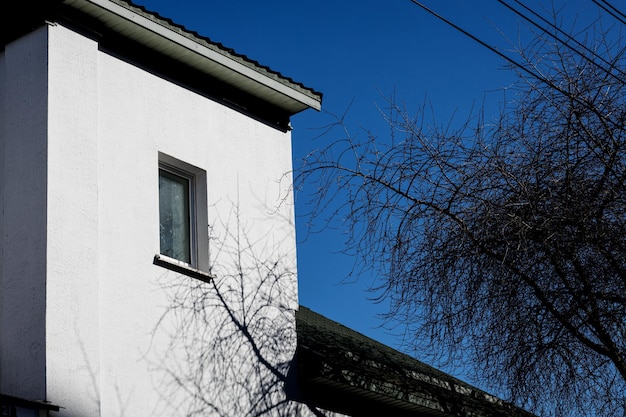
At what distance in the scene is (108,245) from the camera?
1126 centimetres

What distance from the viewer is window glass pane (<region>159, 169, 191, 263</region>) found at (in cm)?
1242

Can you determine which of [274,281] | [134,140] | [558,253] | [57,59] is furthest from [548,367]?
[57,59]

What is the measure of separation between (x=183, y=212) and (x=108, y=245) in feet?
5.53

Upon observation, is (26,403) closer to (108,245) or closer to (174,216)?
(108,245)

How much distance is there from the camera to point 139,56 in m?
12.5

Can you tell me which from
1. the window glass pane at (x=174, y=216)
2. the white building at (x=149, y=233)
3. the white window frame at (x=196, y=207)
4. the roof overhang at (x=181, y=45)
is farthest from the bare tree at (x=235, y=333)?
the roof overhang at (x=181, y=45)

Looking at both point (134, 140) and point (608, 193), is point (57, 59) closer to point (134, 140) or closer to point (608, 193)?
point (134, 140)

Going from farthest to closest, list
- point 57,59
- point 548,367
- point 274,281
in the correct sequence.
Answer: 1. point 274,281
2. point 57,59
3. point 548,367

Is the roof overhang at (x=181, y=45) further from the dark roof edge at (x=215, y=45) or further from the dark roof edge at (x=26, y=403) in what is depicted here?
the dark roof edge at (x=26, y=403)

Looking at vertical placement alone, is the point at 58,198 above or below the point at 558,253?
above

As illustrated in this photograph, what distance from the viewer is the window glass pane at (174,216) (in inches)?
489

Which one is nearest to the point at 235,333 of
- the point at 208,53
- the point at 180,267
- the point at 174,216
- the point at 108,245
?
the point at 180,267

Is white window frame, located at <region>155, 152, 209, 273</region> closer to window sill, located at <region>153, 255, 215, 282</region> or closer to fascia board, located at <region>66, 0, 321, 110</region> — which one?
window sill, located at <region>153, 255, 215, 282</region>

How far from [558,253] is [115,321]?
14.4 feet
